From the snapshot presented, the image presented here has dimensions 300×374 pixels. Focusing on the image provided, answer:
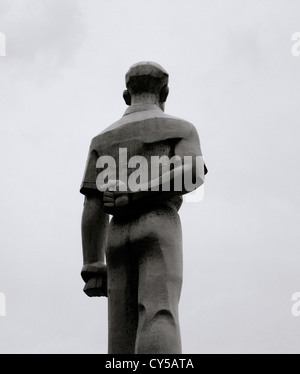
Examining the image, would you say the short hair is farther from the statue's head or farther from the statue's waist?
the statue's waist

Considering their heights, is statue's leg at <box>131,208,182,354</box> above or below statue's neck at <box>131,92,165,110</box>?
below

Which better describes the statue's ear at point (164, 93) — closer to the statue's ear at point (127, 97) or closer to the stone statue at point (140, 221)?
the stone statue at point (140, 221)

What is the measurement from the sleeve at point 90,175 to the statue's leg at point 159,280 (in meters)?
0.86

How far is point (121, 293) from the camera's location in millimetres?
10125

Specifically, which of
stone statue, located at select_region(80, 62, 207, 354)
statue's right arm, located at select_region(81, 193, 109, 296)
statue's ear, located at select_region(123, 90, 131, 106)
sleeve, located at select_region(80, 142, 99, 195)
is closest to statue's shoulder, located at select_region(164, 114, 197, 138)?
stone statue, located at select_region(80, 62, 207, 354)

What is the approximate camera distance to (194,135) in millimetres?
10453

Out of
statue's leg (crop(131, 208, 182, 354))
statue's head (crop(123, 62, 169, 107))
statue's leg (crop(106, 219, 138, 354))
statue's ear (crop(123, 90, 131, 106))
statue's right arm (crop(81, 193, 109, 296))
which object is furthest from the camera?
statue's ear (crop(123, 90, 131, 106))

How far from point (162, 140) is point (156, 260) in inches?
56.3

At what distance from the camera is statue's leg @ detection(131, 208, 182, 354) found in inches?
371

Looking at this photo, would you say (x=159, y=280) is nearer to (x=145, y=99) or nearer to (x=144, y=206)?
(x=144, y=206)

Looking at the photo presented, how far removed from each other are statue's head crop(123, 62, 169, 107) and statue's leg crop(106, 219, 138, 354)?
1.73 meters
